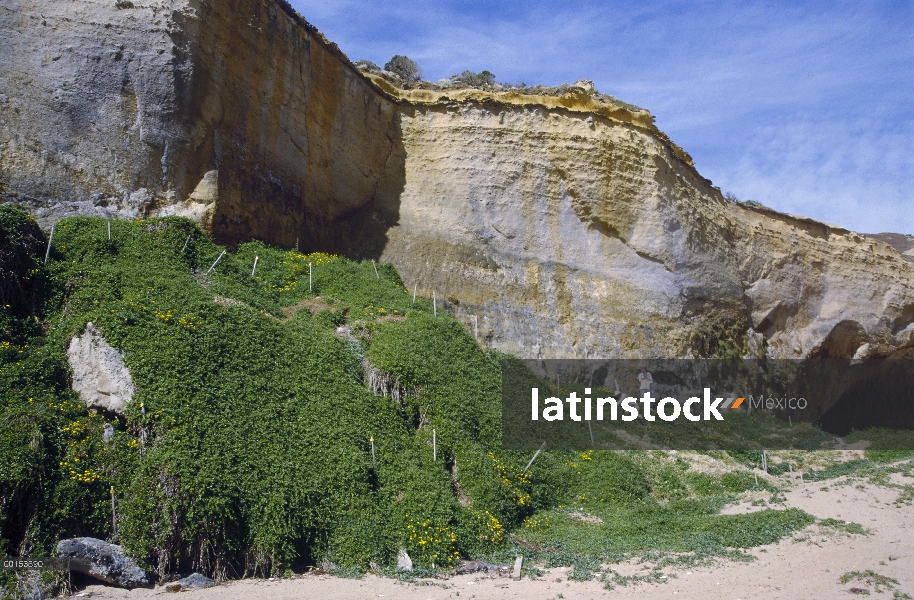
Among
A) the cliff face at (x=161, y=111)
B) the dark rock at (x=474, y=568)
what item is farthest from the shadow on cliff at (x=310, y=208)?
the dark rock at (x=474, y=568)

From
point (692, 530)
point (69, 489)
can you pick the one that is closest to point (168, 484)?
point (69, 489)

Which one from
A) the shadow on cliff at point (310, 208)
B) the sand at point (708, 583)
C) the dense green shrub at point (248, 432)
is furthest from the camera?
the shadow on cliff at point (310, 208)

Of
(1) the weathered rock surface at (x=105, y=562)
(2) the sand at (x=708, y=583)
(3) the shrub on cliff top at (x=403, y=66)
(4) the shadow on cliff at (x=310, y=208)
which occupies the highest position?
(3) the shrub on cliff top at (x=403, y=66)

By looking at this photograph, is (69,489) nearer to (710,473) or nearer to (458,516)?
(458,516)

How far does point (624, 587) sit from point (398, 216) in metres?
12.7

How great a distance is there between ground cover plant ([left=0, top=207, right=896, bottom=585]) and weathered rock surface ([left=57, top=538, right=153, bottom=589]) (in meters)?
0.19

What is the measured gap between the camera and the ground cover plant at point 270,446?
898 centimetres

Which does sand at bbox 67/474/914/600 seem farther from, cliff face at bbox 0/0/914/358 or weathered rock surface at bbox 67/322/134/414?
cliff face at bbox 0/0/914/358

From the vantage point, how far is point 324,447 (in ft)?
35.3

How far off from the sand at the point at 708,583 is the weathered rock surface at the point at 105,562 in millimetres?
147

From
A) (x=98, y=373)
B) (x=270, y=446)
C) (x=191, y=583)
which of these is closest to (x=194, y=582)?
(x=191, y=583)

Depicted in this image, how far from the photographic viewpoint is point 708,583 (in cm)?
920

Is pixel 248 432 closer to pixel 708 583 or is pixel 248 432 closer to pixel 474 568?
Result: pixel 474 568

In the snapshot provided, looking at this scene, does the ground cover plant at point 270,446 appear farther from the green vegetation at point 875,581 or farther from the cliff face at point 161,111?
the green vegetation at point 875,581
